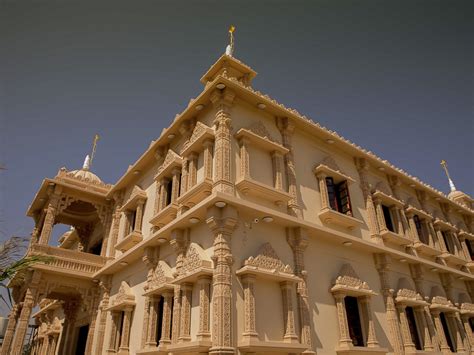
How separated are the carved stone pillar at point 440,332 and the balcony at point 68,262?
43.9ft

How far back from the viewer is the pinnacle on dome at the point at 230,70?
426 inches

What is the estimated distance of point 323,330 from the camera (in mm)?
8695

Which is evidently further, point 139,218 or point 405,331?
point 139,218

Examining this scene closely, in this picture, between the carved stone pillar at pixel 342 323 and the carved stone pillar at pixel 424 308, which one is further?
the carved stone pillar at pixel 424 308

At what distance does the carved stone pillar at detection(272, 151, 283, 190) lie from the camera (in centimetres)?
970

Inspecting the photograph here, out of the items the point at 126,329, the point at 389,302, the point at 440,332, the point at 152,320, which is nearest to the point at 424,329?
the point at 440,332

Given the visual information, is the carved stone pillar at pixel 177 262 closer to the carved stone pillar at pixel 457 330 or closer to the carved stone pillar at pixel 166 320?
the carved stone pillar at pixel 166 320

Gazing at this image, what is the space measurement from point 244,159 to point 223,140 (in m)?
0.80

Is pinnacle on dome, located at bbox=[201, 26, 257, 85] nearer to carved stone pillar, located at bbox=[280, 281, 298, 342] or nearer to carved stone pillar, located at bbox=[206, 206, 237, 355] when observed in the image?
carved stone pillar, located at bbox=[206, 206, 237, 355]

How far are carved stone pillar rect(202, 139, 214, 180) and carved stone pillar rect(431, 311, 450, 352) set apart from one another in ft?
33.3

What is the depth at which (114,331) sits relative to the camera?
11.4m

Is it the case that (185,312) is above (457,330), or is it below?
above

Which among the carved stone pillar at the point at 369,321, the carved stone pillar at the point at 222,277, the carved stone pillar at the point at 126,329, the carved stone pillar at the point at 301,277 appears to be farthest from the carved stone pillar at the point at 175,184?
the carved stone pillar at the point at 369,321

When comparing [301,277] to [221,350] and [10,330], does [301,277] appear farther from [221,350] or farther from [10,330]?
[10,330]
